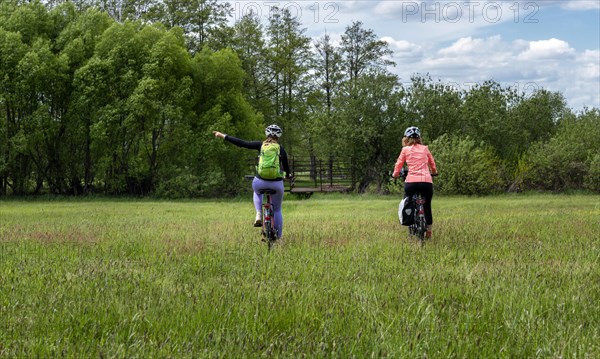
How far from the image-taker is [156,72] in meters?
38.3

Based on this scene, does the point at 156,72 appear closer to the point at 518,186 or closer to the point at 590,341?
the point at 518,186

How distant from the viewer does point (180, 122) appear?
131 feet

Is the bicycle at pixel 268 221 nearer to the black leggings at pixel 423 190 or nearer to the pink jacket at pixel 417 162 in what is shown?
the pink jacket at pixel 417 162

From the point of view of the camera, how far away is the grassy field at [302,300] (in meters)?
4.45

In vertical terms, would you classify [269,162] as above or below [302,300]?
above

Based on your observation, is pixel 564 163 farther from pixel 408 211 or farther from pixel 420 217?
pixel 420 217

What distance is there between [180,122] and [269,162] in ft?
99.7

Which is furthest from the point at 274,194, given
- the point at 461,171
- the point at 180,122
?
the point at 180,122

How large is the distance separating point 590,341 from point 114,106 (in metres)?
36.1

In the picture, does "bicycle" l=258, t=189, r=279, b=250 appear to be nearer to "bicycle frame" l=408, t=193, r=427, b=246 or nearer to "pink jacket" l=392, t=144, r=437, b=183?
"pink jacket" l=392, t=144, r=437, b=183

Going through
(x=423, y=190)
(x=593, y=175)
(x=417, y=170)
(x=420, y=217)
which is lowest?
(x=420, y=217)

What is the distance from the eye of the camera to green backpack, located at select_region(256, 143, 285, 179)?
10.6m

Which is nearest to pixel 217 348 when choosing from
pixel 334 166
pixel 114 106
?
pixel 114 106

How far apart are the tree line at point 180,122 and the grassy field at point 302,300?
2710 centimetres
